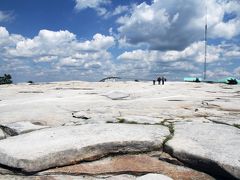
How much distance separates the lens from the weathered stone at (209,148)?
2.97 m

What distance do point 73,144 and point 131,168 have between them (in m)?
0.69

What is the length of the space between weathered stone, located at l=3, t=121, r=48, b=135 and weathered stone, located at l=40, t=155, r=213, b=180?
1481 mm

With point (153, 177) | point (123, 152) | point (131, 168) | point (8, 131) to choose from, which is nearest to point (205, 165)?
point (153, 177)

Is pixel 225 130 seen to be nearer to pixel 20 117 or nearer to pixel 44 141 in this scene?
pixel 44 141

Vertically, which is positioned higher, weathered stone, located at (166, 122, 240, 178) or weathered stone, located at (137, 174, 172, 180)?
weathered stone, located at (166, 122, 240, 178)

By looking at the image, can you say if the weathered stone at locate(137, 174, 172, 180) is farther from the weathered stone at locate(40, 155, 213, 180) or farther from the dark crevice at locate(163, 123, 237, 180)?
the dark crevice at locate(163, 123, 237, 180)

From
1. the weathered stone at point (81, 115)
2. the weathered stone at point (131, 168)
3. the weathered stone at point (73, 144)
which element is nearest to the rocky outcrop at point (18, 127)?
the weathered stone at point (73, 144)

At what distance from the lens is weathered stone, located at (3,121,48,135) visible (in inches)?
175

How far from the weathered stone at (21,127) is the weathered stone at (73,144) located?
49cm

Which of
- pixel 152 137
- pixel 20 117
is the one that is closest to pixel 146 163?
pixel 152 137

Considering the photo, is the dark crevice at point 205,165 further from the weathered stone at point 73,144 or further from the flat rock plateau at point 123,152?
the weathered stone at point 73,144

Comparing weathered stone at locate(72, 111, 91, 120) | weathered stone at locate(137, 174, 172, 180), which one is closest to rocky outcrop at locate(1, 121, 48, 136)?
weathered stone at locate(72, 111, 91, 120)

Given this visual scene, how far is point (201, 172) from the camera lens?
3137mm

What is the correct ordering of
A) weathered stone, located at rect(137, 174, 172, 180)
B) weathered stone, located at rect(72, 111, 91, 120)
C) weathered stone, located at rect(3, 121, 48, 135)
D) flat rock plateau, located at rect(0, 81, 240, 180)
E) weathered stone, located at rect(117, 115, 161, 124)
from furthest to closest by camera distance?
weathered stone, located at rect(72, 111, 91, 120) → weathered stone, located at rect(117, 115, 161, 124) → weathered stone, located at rect(3, 121, 48, 135) → flat rock plateau, located at rect(0, 81, 240, 180) → weathered stone, located at rect(137, 174, 172, 180)
